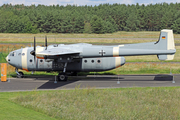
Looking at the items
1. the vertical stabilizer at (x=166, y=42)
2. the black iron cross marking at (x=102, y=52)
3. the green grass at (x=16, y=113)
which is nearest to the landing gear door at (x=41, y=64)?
the black iron cross marking at (x=102, y=52)

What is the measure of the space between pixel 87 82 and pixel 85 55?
3.43 m

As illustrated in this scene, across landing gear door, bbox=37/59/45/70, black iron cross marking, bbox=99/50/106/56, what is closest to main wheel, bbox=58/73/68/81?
landing gear door, bbox=37/59/45/70

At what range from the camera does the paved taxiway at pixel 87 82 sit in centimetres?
2844

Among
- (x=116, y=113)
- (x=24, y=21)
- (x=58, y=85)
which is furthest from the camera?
(x=24, y=21)

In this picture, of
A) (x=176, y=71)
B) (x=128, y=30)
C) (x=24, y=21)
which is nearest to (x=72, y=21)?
(x=24, y=21)

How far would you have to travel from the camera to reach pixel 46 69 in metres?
32.7

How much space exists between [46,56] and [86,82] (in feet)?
19.8

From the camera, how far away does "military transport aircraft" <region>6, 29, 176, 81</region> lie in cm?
3031

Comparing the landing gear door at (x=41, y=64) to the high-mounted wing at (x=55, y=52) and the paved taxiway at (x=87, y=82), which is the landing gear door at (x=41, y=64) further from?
the high-mounted wing at (x=55, y=52)

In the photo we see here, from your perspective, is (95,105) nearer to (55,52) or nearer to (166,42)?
(55,52)

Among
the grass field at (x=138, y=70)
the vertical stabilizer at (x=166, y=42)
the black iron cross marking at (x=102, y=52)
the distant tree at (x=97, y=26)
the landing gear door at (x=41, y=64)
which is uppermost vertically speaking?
A: the distant tree at (x=97, y=26)

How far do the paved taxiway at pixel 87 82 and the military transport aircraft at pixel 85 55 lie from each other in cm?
149

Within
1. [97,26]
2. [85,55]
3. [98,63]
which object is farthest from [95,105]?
[97,26]

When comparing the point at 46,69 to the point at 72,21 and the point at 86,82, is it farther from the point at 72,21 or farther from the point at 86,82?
the point at 72,21
